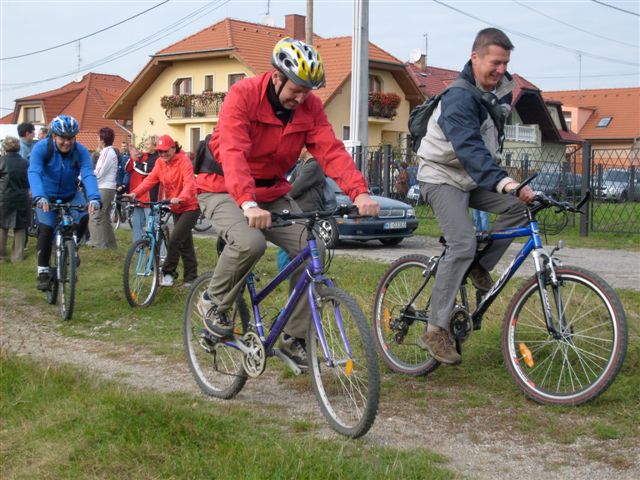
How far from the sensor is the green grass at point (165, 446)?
4.40 meters

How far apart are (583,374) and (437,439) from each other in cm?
105

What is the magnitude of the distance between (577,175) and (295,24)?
112ft

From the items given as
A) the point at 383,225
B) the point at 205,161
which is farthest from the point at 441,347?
the point at 383,225

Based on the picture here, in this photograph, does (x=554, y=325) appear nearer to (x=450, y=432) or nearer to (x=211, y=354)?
(x=450, y=432)

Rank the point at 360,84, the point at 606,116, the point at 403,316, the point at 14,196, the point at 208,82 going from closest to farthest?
1. the point at 403,316
2. the point at 14,196
3. the point at 360,84
4. the point at 208,82
5. the point at 606,116

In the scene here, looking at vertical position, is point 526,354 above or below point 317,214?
below

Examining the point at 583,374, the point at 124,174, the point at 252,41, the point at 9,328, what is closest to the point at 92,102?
the point at 252,41

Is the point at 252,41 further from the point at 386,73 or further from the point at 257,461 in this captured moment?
the point at 257,461

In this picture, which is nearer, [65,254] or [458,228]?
[458,228]

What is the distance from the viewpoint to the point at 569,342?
5.53 metres

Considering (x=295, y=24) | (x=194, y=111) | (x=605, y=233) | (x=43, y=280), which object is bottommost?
(x=605, y=233)

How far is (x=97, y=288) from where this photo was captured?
11.9m

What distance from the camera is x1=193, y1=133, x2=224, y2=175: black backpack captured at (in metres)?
5.91

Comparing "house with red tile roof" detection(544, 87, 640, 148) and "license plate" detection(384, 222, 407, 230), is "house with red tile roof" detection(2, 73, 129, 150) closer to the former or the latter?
"house with red tile roof" detection(544, 87, 640, 148)
